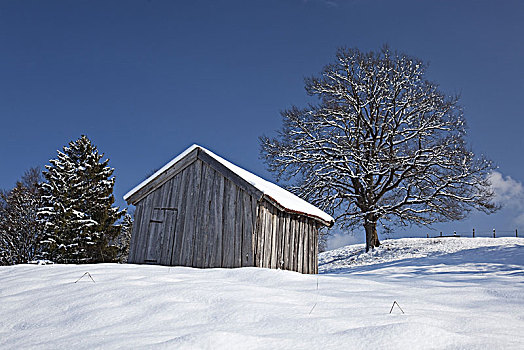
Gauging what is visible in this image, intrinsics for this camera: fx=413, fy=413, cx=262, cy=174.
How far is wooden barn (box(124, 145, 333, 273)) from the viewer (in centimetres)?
1148

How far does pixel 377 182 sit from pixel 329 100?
582cm

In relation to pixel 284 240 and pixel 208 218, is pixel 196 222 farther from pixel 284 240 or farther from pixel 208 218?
pixel 284 240

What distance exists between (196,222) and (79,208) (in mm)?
16598

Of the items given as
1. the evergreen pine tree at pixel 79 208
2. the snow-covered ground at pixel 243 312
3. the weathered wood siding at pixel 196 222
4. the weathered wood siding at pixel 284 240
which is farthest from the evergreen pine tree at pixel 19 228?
the snow-covered ground at pixel 243 312

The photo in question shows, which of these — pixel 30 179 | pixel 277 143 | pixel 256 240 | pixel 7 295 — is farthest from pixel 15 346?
pixel 30 179

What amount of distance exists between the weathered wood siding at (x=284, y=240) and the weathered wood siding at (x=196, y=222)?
1.17 ft

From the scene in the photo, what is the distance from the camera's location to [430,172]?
23984 mm

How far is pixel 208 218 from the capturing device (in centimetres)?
1196

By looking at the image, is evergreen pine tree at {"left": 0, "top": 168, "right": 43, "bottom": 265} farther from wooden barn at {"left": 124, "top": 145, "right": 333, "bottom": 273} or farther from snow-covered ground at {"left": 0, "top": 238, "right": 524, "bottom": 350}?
snow-covered ground at {"left": 0, "top": 238, "right": 524, "bottom": 350}

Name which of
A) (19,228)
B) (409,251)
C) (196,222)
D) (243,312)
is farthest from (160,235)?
(19,228)

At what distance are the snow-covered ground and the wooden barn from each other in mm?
4463

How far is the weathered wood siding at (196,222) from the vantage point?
1150 centimetres

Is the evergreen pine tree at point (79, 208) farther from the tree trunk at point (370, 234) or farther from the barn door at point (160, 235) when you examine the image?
the tree trunk at point (370, 234)

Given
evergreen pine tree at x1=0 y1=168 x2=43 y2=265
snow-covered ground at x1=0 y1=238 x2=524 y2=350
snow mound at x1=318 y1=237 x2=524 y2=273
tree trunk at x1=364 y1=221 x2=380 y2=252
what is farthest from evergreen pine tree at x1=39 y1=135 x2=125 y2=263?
snow-covered ground at x1=0 y1=238 x2=524 y2=350
